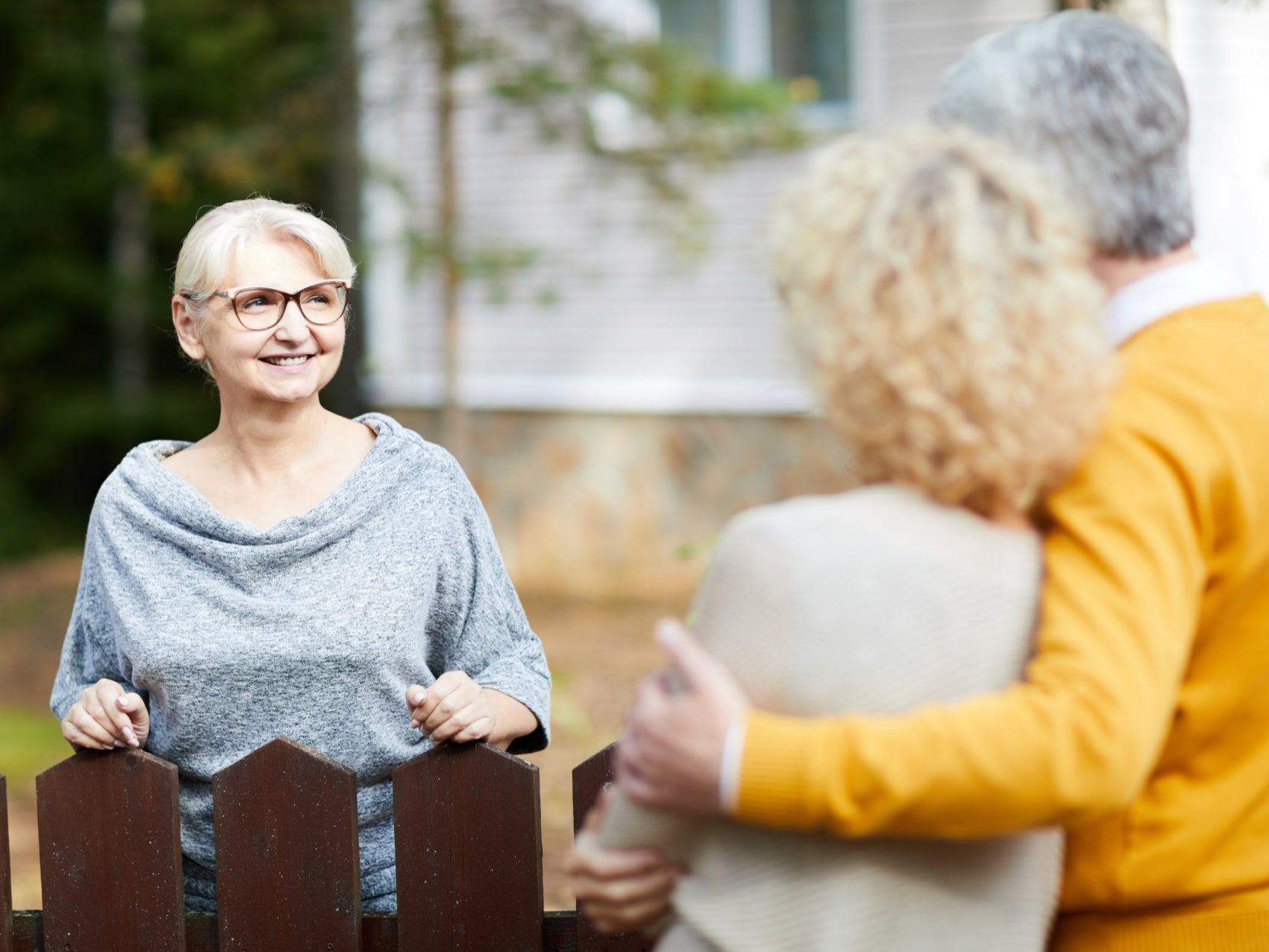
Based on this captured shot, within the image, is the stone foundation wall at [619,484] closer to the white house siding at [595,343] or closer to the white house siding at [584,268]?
the white house siding at [595,343]

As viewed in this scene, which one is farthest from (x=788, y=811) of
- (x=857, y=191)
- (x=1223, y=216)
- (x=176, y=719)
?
(x=1223, y=216)

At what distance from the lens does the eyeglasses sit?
2.25 meters

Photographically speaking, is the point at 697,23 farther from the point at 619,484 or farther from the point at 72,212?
the point at 72,212

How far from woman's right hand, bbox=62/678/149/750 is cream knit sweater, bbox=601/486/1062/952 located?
1071 mm

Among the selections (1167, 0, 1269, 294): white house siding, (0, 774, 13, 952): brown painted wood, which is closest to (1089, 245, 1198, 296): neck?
(0, 774, 13, 952): brown painted wood

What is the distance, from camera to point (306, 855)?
223cm

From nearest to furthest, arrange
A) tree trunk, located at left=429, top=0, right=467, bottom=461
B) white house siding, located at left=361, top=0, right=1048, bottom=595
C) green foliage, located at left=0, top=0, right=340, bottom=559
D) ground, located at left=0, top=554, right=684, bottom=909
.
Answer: ground, located at left=0, top=554, right=684, bottom=909
tree trunk, located at left=429, top=0, right=467, bottom=461
white house siding, located at left=361, top=0, right=1048, bottom=595
green foliage, located at left=0, top=0, right=340, bottom=559

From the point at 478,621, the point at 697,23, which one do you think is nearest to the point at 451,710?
the point at 478,621

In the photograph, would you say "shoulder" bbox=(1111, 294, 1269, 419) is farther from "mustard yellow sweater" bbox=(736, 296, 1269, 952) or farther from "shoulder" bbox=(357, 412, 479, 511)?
"shoulder" bbox=(357, 412, 479, 511)

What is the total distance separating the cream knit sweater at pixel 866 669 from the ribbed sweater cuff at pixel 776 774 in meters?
0.04

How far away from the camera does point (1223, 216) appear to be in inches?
210

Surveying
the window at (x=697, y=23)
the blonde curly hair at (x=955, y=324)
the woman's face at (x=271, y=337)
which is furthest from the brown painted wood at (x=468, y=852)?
the window at (x=697, y=23)

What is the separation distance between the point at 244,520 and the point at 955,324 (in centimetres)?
131

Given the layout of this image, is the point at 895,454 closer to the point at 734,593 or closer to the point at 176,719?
the point at 734,593
